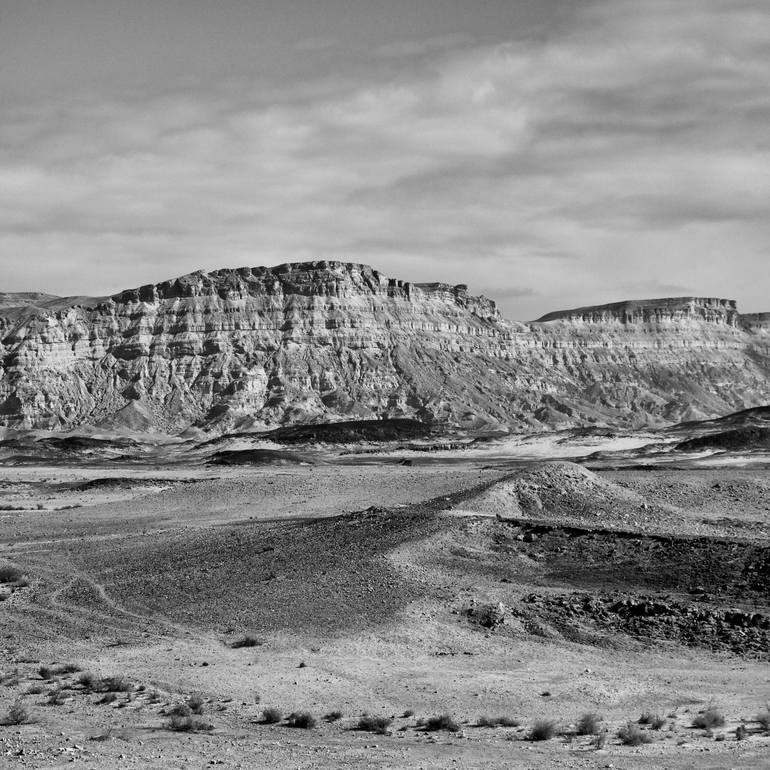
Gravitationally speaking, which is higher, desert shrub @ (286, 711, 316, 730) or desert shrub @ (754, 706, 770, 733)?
desert shrub @ (754, 706, 770, 733)

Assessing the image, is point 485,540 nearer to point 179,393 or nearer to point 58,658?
point 58,658

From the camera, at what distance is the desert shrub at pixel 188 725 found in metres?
15.5

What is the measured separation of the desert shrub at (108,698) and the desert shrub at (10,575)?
520 inches

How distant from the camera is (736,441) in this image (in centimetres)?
9769

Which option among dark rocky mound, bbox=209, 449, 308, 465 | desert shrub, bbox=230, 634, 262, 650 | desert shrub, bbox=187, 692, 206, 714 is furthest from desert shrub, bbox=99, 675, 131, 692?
dark rocky mound, bbox=209, 449, 308, 465

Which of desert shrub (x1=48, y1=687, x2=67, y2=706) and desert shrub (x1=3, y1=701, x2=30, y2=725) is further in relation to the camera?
desert shrub (x1=48, y1=687, x2=67, y2=706)

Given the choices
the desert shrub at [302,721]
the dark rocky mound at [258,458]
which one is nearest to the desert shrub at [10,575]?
the desert shrub at [302,721]

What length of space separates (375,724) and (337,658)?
5.12 m

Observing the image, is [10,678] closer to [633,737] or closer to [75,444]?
[633,737]

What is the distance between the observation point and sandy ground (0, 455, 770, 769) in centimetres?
1464

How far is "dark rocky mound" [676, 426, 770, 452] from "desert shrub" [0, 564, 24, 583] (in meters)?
75.0

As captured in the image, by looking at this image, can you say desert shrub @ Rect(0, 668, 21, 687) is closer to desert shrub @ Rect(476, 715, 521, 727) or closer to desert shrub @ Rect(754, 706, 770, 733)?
desert shrub @ Rect(476, 715, 521, 727)

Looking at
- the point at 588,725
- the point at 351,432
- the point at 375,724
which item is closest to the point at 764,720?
the point at 588,725

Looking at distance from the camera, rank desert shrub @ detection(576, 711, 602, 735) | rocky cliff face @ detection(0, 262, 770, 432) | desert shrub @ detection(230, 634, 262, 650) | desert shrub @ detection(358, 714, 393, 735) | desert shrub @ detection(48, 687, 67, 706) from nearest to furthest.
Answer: desert shrub @ detection(576, 711, 602, 735), desert shrub @ detection(358, 714, 393, 735), desert shrub @ detection(48, 687, 67, 706), desert shrub @ detection(230, 634, 262, 650), rocky cliff face @ detection(0, 262, 770, 432)
